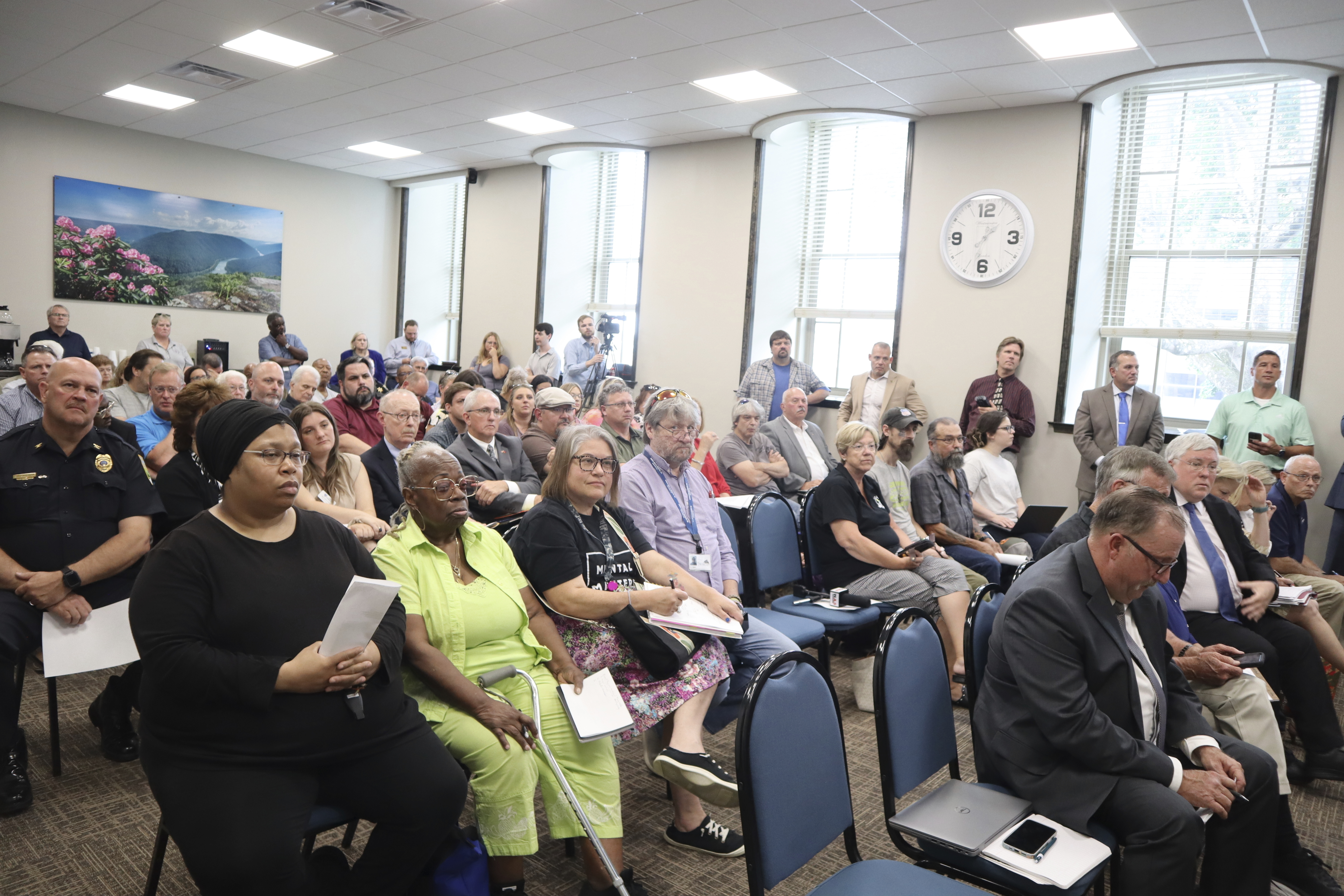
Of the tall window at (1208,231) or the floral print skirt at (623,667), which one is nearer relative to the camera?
the floral print skirt at (623,667)

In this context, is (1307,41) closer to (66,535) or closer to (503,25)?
(503,25)

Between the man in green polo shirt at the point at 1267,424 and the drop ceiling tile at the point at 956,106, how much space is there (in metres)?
2.79

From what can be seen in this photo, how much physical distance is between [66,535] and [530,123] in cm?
672

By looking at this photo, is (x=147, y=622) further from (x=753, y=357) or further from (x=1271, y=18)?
(x=753, y=357)

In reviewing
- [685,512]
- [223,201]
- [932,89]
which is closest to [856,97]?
[932,89]

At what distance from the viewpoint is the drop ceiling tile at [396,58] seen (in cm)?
647

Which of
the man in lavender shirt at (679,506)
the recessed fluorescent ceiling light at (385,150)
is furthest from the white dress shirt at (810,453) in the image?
the recessed fluorescent ceiling light at (385,150)

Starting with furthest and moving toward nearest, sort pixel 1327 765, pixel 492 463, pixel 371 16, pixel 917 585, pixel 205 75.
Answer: pixel 205 75 → pixel 371 16 → pixel 492 463 → pixel 917 585 → pixel 1327 765

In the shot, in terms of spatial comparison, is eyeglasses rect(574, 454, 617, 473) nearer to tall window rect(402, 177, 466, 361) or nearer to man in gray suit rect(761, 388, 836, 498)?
man in gray suit rect(761, 388, 836, 498)

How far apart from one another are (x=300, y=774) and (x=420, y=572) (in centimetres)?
59

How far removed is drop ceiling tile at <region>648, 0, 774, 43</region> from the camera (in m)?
5.34

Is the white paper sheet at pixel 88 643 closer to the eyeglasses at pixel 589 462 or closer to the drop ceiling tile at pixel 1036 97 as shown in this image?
the eyeglasses at pixel 589 462

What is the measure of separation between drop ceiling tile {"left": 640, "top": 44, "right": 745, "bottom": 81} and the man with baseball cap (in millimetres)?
3110

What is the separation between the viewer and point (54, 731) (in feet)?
9.23
